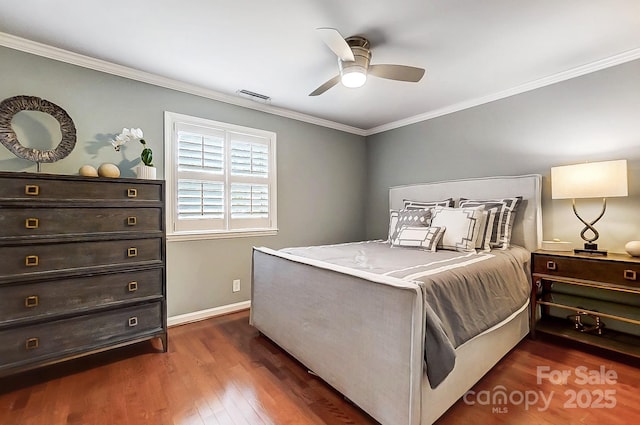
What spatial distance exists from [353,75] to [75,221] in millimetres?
2208

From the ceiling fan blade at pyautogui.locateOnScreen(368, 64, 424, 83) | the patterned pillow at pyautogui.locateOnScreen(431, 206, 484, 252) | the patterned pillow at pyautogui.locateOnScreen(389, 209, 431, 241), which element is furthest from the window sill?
the ceiling fan blade at pyautogui.locateOnScreen(368, 64, 424, 83)

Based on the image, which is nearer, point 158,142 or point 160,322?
point 160,322

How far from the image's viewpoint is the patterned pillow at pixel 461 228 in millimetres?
2551

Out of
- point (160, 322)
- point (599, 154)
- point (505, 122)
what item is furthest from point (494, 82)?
point (160, 322)

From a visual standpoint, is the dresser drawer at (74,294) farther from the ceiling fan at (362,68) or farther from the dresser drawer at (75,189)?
the ceiling fan at (362,68)

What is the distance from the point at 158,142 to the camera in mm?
2752

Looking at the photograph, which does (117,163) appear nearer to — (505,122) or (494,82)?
(494,82)

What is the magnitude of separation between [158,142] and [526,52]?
3.28 metres

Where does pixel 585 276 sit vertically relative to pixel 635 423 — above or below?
above

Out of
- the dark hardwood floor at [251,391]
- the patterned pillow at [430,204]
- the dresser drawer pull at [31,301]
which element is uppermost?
the patterned pillow at [430,204]

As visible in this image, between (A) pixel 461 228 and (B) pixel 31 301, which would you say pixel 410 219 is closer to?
(A) pixel 461 228

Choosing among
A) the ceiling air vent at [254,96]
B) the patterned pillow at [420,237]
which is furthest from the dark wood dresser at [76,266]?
the patterned pillow at [420,237]

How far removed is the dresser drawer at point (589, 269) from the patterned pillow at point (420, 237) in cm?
80

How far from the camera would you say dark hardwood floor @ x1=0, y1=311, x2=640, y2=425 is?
1566mm
